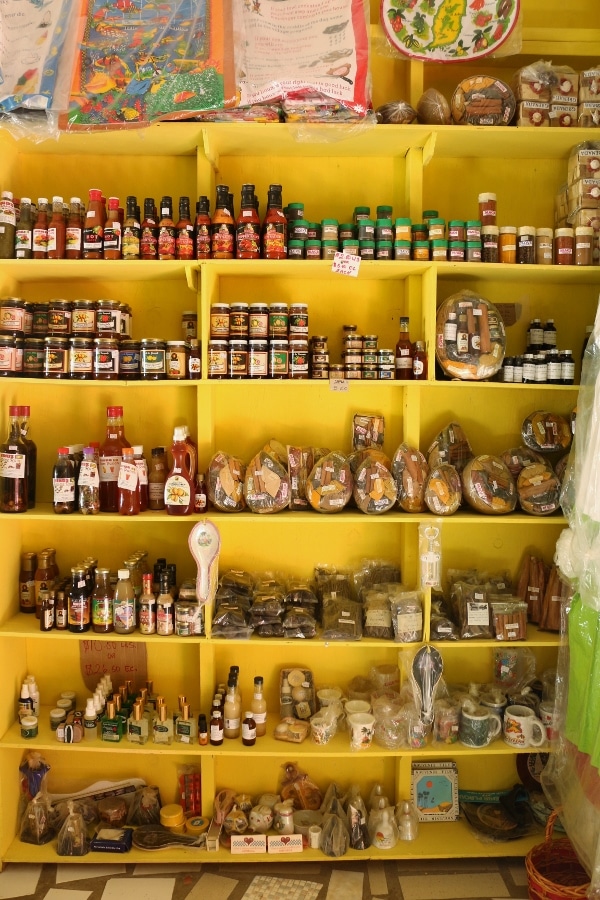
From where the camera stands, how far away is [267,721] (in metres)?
2.72

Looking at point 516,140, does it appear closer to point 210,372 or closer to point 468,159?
point 468,159

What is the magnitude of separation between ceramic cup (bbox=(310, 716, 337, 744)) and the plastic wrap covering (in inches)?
29.4

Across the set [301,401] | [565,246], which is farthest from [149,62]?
[565,246]

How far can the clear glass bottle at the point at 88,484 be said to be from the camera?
2514mm

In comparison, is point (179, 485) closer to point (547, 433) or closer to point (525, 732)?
point (547, 433)

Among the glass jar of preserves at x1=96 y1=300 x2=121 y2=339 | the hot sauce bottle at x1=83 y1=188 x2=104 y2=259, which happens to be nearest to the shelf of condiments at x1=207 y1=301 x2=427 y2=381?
the glass jar of preserves at x1=96 y1=300 x2=121 y2=339

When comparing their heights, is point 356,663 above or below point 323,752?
above

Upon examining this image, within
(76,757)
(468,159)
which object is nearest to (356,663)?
(76,757)

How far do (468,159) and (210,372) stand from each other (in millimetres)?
1284

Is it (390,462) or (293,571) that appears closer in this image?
(390,462)

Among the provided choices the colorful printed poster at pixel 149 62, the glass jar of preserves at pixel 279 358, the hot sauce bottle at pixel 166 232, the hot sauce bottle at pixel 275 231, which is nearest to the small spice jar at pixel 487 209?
the hot sauce bottle at pixel 275 231

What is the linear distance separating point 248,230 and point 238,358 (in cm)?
43

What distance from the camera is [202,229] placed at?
247cm

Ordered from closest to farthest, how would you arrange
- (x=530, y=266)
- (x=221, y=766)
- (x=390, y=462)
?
(x=530, y=266) < (x=390, y=462) < (x=221, y=766)
